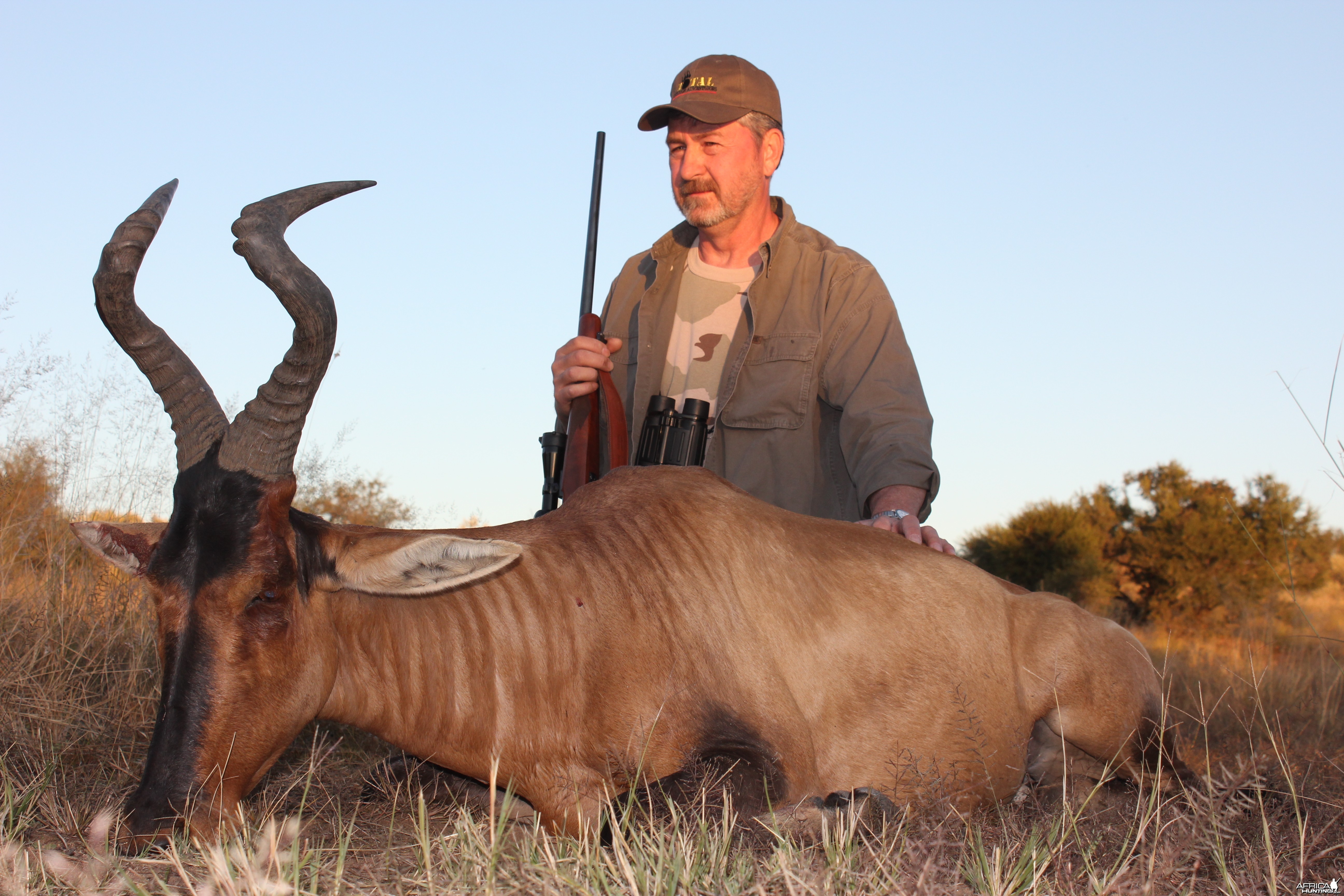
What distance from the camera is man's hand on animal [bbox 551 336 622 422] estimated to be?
5.69m

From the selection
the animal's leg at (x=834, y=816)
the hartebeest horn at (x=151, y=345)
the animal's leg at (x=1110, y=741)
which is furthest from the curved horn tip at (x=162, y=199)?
the animal's leg at (x=1110, y=741)

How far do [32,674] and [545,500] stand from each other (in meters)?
2.67

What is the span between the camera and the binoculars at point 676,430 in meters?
5.33

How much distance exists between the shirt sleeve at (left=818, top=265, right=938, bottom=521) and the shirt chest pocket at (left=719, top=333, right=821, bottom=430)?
126 millimetres

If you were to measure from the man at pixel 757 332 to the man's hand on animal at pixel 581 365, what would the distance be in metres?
0.01

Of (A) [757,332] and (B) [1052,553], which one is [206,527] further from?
(B) [1052,553]

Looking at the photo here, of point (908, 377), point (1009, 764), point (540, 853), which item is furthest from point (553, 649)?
point (908, 377)

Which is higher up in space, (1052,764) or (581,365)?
(581,365)

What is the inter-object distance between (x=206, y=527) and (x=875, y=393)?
11.8ft

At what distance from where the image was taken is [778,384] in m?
6.26

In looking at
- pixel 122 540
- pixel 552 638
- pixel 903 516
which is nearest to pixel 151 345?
pixel 122 540

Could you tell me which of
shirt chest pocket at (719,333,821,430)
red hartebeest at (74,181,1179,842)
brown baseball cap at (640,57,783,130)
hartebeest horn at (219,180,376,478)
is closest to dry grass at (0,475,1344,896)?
red hartebeest at (74,181,1179,842)

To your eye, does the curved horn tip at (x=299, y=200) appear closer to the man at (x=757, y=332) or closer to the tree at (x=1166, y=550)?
the man at (x=757, y=332)

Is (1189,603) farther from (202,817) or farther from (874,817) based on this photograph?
(202,817)
